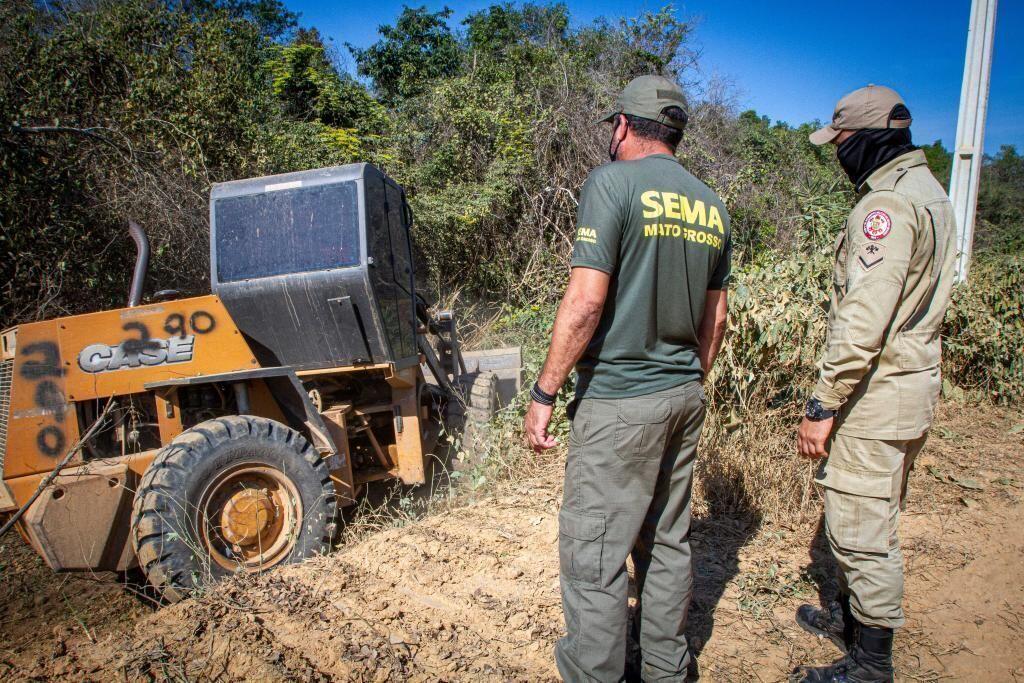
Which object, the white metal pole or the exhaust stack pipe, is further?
the white metal pole

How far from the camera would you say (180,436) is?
346cm

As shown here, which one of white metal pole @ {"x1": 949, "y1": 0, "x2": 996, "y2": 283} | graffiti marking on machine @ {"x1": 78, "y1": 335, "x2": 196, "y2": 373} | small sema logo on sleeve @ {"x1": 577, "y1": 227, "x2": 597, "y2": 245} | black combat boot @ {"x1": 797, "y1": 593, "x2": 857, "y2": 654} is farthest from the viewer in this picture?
white metal pole @ {"x1": 949, "y1": 0, "x2": 996, "y2": 283}

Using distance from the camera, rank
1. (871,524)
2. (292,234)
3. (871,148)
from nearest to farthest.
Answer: (871,524) < (871,148) < (292,234)

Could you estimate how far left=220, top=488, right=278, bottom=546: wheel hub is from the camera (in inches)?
139

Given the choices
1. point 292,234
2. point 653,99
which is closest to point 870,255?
point 653,99

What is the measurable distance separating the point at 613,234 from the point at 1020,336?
6.20m

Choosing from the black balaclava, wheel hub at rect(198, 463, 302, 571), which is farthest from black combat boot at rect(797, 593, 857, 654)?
wheel hub at rect(198, 463, 302, 571)

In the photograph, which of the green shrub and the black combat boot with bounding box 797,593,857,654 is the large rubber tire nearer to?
the black combat boot with bounding box 797,593,857,654

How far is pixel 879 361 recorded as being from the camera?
7.35 ft

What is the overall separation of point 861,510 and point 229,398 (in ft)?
12.0

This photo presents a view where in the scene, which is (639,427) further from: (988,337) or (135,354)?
(988,337)

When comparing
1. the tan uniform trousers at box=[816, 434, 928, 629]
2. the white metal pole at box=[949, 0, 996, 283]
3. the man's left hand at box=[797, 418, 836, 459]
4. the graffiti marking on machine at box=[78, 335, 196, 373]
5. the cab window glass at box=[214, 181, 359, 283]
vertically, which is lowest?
the tan uniform trousers at box=[816, 434, 928, 629]

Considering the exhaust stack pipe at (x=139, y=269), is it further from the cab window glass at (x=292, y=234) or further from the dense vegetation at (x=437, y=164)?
the dense vegetation at (x=437, y=164)

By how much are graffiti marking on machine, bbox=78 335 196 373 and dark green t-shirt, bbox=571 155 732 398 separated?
9.27ft
